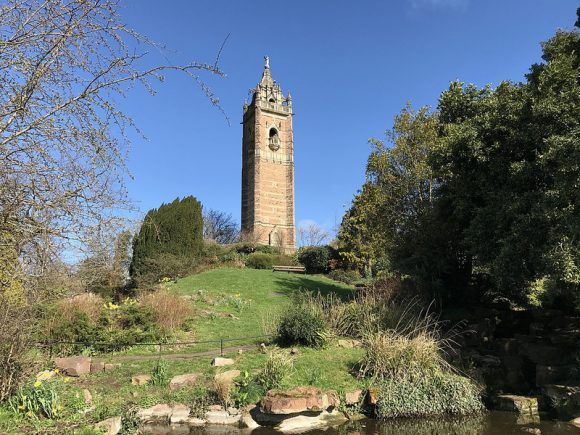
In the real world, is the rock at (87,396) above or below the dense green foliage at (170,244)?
below

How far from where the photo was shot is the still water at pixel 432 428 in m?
Answer: 6.37

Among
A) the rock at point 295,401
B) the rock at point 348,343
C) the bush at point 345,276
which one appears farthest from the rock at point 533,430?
the bush at point 345,276

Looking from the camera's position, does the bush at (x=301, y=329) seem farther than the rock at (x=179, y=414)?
Yes

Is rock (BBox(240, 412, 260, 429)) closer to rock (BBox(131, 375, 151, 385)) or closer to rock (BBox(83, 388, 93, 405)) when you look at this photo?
rock (BBox(131, 375, 151, 385))

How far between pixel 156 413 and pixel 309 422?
2422 mm

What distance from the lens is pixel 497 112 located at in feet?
30.6

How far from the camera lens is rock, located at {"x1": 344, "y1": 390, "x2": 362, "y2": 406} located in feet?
23.6

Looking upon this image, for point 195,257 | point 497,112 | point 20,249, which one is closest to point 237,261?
point 195,257

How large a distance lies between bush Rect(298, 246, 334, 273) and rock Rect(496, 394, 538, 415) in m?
18.2

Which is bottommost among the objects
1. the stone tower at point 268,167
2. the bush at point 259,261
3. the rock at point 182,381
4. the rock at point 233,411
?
the rock at point 233,411

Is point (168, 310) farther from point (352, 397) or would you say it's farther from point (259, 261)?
point (259, 261)

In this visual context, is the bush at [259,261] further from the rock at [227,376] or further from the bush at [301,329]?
the rock at [227,376]

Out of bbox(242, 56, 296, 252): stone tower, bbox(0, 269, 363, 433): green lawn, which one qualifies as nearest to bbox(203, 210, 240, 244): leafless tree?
bbox(242, 56, 296, 252): stone tower

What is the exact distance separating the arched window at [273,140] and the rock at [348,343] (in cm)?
4600
